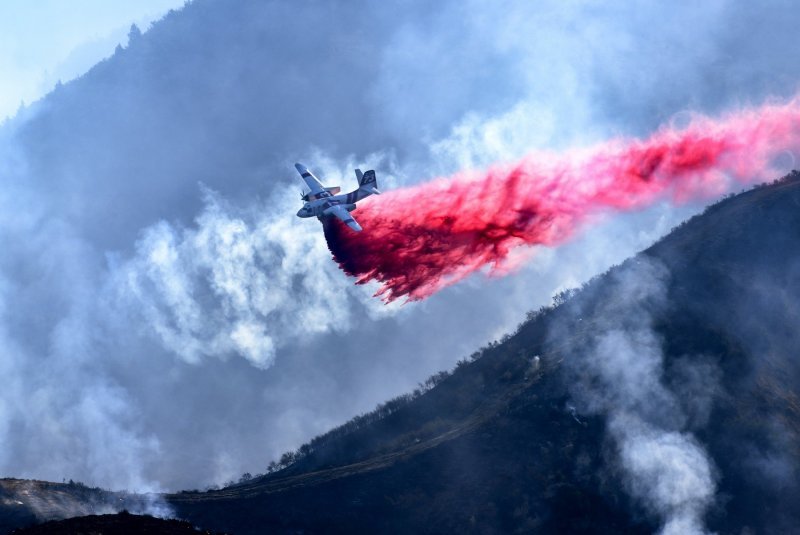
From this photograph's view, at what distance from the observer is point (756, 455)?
82.9 metres

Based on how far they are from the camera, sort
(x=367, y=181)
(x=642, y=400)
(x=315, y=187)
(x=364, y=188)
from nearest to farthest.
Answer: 1. (x=642, y=400)
2. (x=364, y=188)
3. (x=367, y=181)
4. (x=315, y=187)

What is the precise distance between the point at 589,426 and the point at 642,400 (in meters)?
6.26

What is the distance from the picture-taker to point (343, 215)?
92188mm

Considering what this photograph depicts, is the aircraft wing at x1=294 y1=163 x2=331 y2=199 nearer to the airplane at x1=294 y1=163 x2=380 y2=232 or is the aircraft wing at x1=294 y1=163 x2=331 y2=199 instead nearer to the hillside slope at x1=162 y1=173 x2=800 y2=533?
the airplane at x1=294 y1=163 x2=380 y2=232

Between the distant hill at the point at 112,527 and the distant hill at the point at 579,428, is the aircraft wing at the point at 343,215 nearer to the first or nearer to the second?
the distant hill at the point at 579,428

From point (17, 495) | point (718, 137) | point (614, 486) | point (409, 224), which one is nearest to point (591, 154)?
point (718, 137)

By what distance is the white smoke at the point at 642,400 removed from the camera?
8019cm

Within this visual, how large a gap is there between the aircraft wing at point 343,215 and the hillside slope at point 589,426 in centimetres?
2382

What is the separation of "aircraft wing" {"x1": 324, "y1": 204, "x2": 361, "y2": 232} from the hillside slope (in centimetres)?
2382

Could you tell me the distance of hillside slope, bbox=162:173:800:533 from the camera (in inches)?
3184

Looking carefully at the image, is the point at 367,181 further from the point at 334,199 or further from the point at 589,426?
the point at 589,426

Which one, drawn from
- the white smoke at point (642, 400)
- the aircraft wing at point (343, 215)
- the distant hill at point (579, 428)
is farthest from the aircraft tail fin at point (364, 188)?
the white smoke at point (642, 400)

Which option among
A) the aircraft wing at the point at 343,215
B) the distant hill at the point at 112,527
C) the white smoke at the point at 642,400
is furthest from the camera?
the aircraft wing at the point at 343,215

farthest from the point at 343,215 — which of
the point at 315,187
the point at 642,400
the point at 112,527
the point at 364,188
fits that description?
the point at 112,527
